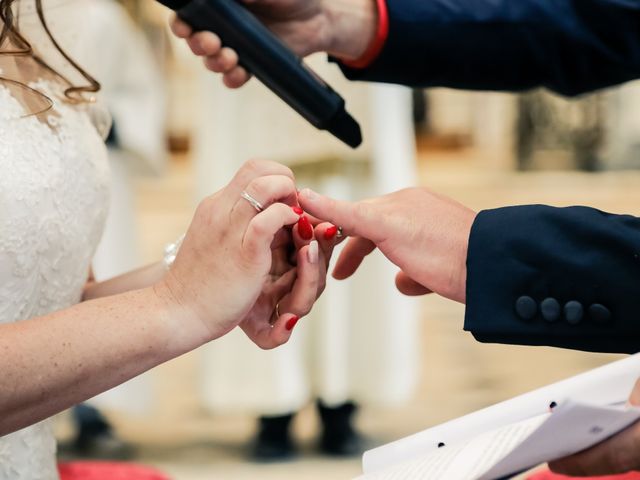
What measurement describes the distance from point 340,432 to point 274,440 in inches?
8.2

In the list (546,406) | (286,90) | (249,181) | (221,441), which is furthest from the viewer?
(221,441)

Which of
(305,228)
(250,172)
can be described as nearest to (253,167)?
(250,172)

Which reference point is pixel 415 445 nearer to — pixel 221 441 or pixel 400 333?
pixel 400 333

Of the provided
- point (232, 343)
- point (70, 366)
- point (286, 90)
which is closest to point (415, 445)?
point (70, 366)

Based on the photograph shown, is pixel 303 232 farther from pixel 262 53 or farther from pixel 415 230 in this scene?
pixel 262 53

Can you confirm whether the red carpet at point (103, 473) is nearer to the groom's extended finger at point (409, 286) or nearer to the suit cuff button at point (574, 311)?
the groom's extended finger at point (409, 286)

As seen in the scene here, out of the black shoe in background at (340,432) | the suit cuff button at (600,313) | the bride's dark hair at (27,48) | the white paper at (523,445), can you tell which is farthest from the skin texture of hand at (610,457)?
the black shoe in background at (340,432)

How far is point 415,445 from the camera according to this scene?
98cm

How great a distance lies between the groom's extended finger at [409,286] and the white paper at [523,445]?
38cm

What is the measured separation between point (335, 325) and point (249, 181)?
88.4 inches

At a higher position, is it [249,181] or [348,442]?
[249,181]

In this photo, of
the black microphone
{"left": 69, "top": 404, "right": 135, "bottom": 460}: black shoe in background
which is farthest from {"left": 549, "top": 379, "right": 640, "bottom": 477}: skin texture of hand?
{"left": 69, "top": 404, "right": 135, "bottom": 460}: black shoe in background

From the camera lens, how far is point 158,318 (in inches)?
41.4

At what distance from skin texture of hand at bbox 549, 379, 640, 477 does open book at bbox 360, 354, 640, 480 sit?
0.01 metres
